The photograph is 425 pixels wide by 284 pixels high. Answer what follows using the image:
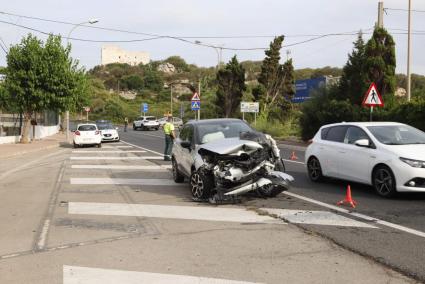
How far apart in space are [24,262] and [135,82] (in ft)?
400

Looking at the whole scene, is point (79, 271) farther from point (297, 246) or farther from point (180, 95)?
point (180, 95)

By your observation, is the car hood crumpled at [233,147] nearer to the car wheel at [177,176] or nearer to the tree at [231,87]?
the car wheel at [177,176]

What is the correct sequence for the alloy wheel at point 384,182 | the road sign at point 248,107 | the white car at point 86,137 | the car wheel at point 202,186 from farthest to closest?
the road sign at point 248,107 < the white car at point 86,137 < the car wheel at point 202,186 < the alloy wheel at point 384,182

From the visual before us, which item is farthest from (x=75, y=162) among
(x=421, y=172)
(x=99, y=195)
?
(x=421, y=172)

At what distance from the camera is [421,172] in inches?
361

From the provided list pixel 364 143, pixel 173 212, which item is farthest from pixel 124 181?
pixel 364 143

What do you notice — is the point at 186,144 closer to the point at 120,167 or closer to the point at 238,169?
the point at 238,169

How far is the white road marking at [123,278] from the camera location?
520cm

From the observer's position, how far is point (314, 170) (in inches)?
482

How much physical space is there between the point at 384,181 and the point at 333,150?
6.08 feet

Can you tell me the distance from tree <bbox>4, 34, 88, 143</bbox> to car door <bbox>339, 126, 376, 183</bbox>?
22803 mm

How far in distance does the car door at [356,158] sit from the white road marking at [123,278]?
19.2 feet

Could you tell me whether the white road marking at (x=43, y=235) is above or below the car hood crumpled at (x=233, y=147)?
below

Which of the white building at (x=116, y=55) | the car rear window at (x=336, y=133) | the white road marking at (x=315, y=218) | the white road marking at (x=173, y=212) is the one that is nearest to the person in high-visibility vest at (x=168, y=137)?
the car rear window at (x=336, y=133)
